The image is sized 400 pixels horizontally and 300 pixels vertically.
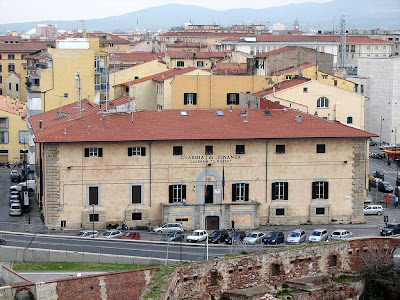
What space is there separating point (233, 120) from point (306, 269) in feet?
63.0

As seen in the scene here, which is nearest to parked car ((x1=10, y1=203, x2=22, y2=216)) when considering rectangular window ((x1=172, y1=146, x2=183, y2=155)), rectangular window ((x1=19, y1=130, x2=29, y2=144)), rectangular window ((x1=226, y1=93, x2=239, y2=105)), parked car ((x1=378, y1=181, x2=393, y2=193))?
rectangular window ((x1=172, y1=146, x2=183, y2=155))

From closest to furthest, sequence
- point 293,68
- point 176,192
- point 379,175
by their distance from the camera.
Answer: point 176,192
point 379,175
point 293,68

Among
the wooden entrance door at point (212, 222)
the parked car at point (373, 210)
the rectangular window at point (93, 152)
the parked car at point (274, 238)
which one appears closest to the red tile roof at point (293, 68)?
the parked car at point (373, 210)

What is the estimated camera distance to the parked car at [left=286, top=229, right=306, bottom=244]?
59625mm

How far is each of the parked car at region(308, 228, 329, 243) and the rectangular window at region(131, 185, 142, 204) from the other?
11.3 metres

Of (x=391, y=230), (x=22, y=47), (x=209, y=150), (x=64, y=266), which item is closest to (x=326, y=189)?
(x=391, y=230)

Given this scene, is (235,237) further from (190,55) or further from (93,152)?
(190,55)

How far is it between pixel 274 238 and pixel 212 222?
6568 mm

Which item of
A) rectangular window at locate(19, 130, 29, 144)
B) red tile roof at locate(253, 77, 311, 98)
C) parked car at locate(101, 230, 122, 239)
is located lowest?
parked car at locate(101, 230, 122, 239)

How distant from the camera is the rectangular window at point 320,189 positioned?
2633 inches

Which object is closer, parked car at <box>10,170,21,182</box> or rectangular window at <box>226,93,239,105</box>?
parked car at <box>10,170,21,182</box>

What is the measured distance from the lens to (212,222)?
213 ft

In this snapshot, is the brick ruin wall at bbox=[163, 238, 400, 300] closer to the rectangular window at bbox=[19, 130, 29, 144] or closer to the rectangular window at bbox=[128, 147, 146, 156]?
the rectangular window at bbox=[128, 147, 146, 156]

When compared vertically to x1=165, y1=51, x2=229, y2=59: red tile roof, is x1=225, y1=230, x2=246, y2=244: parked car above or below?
below
